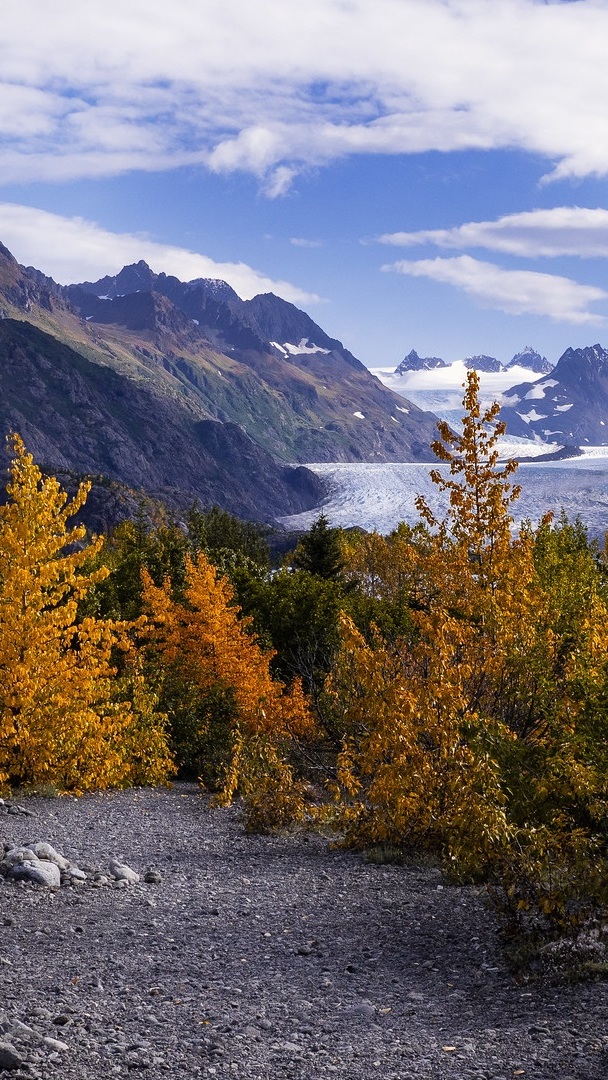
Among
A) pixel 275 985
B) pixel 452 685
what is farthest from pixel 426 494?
pixel 275 985

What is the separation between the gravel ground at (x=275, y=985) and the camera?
→ 239 inches

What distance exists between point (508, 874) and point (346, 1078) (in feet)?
9.15

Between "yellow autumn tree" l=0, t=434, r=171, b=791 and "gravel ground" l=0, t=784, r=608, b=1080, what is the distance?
470 centimetres

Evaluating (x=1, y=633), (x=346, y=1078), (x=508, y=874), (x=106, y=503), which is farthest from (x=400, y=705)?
(x=106, y=503)

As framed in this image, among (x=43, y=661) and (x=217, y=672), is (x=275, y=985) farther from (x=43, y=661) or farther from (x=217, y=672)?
(x=217, y=672)

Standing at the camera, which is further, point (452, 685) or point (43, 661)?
point (43, 661)

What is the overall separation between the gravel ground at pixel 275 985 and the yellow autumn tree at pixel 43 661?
470 cm

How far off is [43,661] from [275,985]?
10.2 meters

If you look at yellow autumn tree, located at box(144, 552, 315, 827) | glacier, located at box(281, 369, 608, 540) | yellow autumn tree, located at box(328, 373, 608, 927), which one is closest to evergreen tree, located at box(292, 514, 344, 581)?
yellow autumn tree, located at box(144, 552, 315, 827)

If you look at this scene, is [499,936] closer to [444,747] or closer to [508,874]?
[508,874]

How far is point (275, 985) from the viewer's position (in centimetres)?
768

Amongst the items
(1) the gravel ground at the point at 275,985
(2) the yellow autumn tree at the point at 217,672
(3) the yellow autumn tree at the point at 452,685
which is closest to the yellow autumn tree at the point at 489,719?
(3) the yellow autumn tree at the point at 452,685

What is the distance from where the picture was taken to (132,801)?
1731cm

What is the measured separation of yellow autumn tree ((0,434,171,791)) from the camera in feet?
54.6
